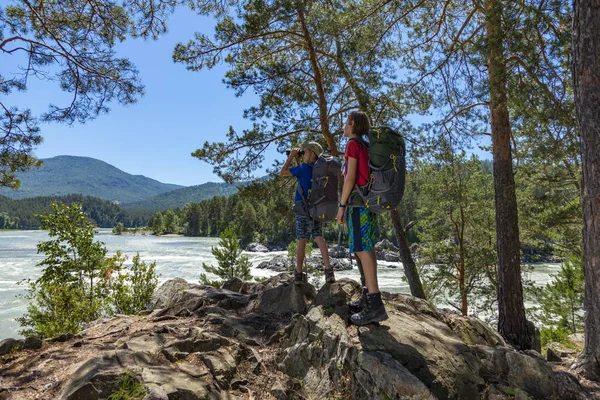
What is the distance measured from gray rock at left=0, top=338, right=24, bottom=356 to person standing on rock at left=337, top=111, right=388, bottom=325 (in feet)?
11.9

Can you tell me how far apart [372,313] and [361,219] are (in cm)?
93

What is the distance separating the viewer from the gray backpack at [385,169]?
10.5 feet

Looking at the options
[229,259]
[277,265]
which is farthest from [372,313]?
[277,265]

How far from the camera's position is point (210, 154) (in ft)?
25.1

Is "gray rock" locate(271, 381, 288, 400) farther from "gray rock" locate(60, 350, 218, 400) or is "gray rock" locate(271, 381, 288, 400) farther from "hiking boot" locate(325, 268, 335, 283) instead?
"hiking boot" locate(325, 268, 335, 283)

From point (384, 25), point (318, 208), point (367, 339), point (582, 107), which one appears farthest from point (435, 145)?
point (367, 339)

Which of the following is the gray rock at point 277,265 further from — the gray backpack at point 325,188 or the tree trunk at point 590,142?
the tree trunk at point 590,142

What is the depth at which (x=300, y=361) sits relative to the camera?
11.5ft

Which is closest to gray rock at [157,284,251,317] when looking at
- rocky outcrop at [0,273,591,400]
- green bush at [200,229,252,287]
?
rocky outcrop at [0,273,591,400]

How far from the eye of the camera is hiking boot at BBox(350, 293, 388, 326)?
11.1 feet

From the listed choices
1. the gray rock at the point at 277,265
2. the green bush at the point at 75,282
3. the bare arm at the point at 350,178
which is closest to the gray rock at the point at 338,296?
the bare arm at the point at 350,178

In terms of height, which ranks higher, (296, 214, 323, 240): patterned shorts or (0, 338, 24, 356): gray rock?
(296, 214, 323, 240): patterned shorts

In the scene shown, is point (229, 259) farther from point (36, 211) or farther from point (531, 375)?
point (36, 211)

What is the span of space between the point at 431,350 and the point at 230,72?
641 centimetres
